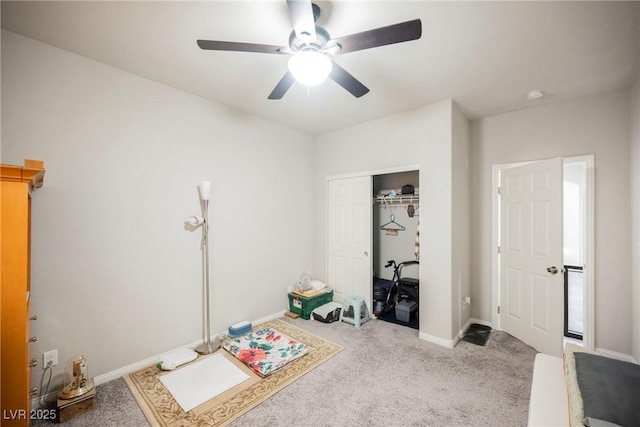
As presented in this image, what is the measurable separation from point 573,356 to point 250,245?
10.0 ft

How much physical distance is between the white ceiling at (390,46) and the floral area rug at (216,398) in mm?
2711

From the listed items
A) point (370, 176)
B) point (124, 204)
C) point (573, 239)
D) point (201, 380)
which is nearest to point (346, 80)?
point (370, 176)

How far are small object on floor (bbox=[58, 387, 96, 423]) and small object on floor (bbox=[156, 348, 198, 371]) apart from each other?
0.51m

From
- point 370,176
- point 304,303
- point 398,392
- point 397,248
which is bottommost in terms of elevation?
point 398,392

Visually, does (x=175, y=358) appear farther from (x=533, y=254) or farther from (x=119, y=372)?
(x=533, y=254)

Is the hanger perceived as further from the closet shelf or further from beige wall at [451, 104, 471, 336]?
beige wall at [451, 104, 471, 336]

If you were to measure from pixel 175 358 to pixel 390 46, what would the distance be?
10.9 ft

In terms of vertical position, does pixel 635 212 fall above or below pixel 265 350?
above

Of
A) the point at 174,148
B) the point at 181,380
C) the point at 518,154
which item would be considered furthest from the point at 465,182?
the point at 181,380

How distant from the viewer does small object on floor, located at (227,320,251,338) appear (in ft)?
9.94

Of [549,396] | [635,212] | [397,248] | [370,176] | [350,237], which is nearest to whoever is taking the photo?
[549,396]

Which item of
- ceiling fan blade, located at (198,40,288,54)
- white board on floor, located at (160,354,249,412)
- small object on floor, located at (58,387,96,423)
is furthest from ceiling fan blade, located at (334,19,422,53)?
small object on floor, located at (58,387,96,423)

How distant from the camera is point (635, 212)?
2.49 metres

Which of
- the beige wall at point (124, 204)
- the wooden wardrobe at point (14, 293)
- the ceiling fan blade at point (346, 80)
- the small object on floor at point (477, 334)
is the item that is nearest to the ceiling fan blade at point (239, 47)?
the ceiling fan blade at point (346, 80)
